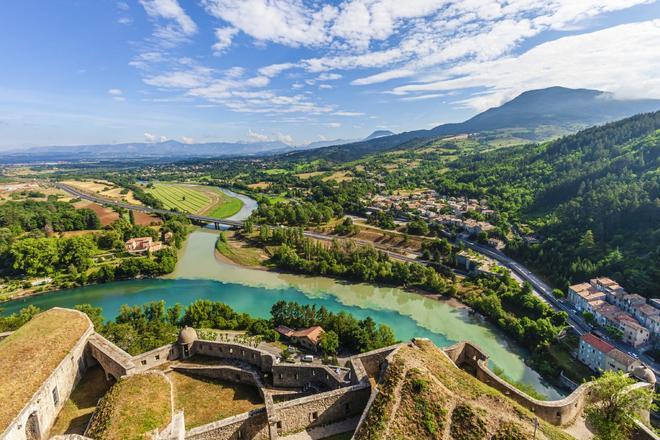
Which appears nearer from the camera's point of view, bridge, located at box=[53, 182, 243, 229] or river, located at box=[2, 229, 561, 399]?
river, located at box=[2, 229, 561, 399]

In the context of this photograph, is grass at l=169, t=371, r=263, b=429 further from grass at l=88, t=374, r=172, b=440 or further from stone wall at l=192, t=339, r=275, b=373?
grass at l=88, t=374, r=172, b=440

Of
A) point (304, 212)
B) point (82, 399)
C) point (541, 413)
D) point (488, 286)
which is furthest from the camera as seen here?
point (304, 212)

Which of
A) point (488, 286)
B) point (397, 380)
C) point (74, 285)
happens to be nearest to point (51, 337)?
point (397, 380)

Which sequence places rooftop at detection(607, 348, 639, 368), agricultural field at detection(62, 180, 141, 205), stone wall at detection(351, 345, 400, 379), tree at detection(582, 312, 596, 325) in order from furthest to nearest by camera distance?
agricultural field at detection(62, 180, 141, 205) < tree at detection(582, 312, 596, 325) < rooftop at detection(607, 348, 639, 368) < stone wall at detection(351, 345, 400, 379)

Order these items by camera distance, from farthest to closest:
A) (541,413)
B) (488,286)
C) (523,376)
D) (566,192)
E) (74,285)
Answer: (566,192) → (74,285) → (488,286) → (523,376) → (541,413)

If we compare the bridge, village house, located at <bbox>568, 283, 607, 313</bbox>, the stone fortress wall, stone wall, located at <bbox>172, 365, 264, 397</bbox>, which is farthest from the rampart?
the bridge

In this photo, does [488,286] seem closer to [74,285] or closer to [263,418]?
[263,418]
